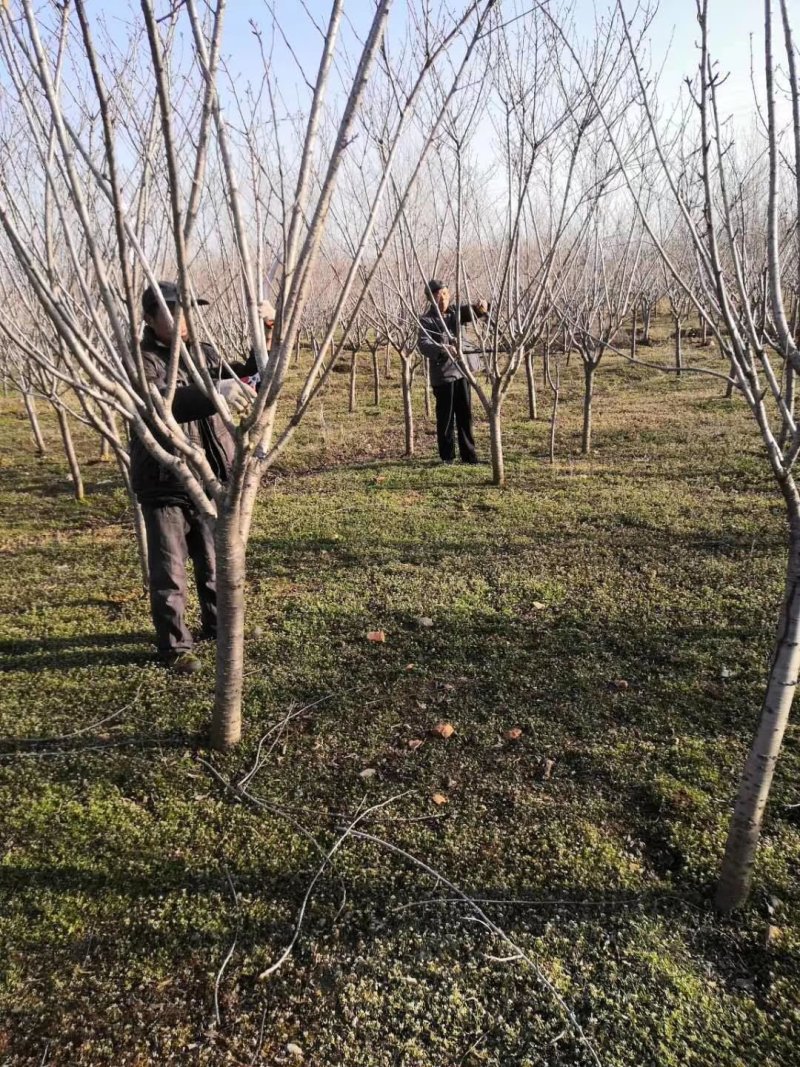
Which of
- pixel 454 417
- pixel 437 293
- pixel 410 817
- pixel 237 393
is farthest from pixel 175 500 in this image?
pixel 454 417

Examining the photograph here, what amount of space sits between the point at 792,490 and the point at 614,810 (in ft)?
4.26

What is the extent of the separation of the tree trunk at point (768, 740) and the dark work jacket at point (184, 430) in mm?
2053

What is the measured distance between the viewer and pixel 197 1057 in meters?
1.52

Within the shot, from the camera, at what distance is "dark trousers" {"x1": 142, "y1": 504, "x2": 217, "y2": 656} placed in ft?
10.2

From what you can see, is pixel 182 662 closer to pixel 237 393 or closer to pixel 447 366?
pixel 237 393

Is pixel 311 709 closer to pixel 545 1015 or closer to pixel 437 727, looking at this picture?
pixel 437 727

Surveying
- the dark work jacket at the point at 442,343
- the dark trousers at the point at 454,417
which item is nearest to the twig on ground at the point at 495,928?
the dark work jacket at the point at 442,343

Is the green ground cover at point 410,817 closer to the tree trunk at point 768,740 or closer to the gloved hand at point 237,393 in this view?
the tree trunk at point 768,740

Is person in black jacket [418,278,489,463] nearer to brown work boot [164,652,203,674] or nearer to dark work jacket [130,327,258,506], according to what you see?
dark work jacket [130,327,258,506]

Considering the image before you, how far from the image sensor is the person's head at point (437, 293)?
600 cm

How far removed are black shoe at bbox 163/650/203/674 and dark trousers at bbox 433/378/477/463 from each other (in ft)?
14.5

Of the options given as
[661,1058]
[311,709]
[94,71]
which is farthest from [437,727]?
[94,71]

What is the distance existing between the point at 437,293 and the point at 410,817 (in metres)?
5.10

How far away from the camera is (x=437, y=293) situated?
6.14 m
